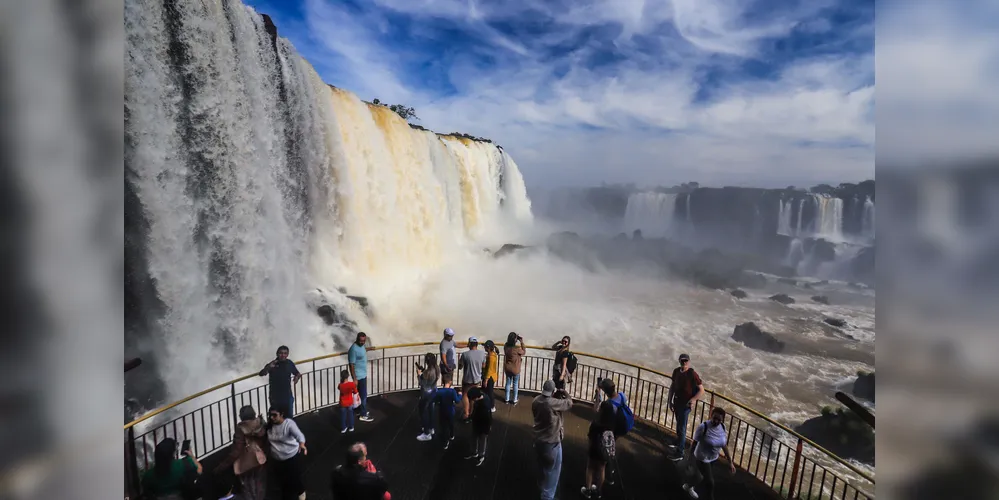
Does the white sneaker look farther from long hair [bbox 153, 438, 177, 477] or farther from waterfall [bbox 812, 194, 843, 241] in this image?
waterfall [bbox 812, 194, 843, 241]

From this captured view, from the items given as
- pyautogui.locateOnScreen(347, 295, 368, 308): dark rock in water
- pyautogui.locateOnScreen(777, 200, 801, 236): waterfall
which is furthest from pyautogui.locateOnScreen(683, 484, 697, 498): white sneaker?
pyautogui.locateOnScreen(777, 200, 801, 236): waterfall

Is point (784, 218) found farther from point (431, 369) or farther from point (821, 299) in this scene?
point (431, 369)

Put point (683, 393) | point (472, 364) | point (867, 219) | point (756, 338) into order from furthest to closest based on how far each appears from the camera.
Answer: point (867, 219) < point (756, 338) < point (472, 364) < point (683, 393)

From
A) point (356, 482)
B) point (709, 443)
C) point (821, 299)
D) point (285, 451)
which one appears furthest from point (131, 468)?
point (821, 299)

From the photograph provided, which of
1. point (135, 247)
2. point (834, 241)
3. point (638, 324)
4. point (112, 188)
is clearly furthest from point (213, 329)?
point (834, 241)

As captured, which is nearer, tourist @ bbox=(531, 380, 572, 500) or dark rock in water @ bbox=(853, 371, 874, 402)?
tourist @ bbox=(531, 380, 572, 500)
